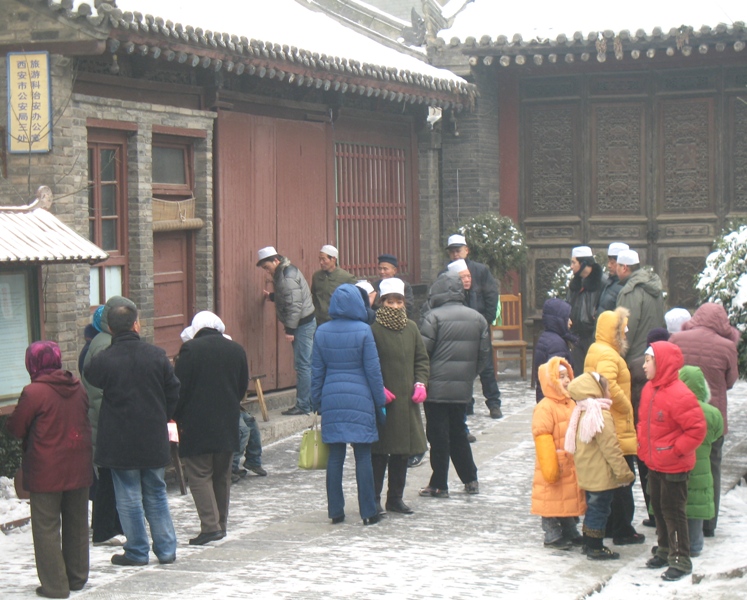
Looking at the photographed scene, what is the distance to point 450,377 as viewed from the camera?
953 centimetres

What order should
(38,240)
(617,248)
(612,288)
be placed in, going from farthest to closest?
(617,248) < (612,288) < (38,240)

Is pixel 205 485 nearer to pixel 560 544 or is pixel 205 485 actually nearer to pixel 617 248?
pixel 560 544

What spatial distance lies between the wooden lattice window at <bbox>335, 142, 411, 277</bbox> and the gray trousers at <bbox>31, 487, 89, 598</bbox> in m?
8.24

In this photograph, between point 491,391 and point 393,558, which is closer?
point 393,558

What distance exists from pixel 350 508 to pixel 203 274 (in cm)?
392

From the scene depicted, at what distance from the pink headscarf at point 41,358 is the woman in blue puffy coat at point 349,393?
2095mm

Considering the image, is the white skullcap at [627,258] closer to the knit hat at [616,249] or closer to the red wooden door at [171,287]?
the knit hat at [616,249]

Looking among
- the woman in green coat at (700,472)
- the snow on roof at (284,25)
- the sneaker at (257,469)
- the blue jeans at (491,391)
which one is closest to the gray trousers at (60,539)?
the sneaker at (257,469)

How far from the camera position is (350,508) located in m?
9.45

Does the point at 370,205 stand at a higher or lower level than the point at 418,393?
higher

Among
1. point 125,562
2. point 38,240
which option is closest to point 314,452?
point 125,562

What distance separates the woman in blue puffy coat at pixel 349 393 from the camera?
8.75 metres

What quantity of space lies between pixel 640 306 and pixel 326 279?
142 inches

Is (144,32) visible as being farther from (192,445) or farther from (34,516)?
(34,516)
